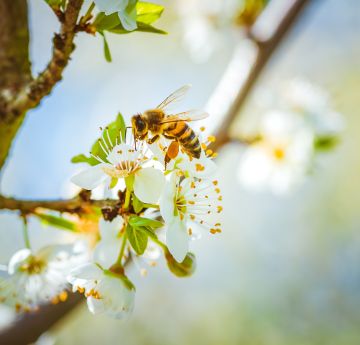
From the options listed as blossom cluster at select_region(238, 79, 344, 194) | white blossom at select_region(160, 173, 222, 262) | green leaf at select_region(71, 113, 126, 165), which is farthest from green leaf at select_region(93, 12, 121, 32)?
blossom cluster at select_region(238, 79, 344, 194)

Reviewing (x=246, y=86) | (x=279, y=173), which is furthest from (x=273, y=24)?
(x=279, y=173)

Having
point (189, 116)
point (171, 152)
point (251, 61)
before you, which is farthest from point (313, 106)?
point (171, 152)

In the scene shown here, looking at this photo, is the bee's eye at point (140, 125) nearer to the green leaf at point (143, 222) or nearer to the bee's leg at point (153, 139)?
the bee's leg at point (153, 139)

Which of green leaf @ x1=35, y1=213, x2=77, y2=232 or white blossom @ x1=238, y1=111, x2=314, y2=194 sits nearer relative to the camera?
green leaf @ x1=35, y1=213, x2=77, y2=232

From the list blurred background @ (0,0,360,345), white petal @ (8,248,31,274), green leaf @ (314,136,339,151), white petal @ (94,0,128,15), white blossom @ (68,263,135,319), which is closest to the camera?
white petal @ (94,0,128,15)

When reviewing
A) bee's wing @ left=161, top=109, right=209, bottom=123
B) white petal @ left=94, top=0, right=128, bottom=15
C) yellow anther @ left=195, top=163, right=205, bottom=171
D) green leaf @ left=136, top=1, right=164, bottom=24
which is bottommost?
yellow anther @ left=195, top=163, right=205, bottom=171

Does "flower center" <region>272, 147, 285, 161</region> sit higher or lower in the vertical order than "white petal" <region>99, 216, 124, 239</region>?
lower

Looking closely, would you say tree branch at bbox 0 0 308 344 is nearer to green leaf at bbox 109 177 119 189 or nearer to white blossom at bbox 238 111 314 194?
white blossom at bbox 238 111 314 194

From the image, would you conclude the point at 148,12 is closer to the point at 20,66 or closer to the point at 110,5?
the point at 110,5

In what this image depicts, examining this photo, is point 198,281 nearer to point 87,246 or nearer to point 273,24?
point 273,24
